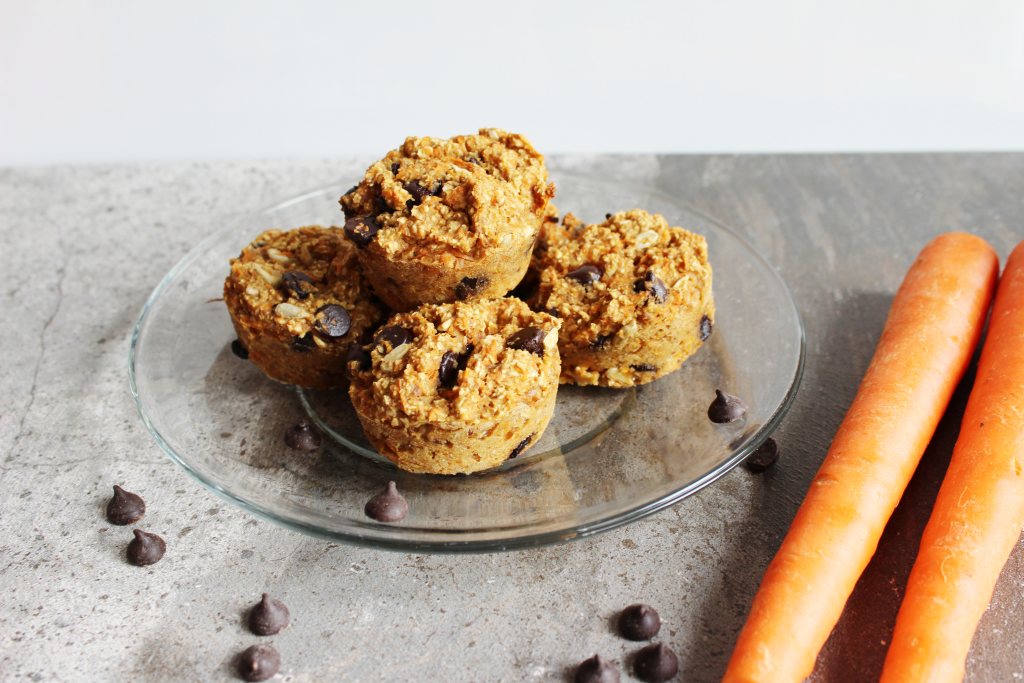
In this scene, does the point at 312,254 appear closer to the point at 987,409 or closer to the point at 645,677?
the point at 645,677

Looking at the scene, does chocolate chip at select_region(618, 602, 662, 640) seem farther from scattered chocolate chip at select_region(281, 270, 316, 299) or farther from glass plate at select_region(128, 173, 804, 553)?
scattered chocolate chip at select_region(281, 270, 316, 299)

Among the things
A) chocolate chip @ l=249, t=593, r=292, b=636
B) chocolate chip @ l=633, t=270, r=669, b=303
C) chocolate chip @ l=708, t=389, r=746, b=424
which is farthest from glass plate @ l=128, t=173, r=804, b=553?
chocolate chip @ l=633, t=270, r=669, b=303

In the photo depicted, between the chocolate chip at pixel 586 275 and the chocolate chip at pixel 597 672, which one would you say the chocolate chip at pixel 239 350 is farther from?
the chocolate chip at pixel 597 672

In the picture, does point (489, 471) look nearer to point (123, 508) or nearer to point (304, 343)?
point (304, 343)

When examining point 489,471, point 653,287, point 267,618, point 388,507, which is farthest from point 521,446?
point 267,618

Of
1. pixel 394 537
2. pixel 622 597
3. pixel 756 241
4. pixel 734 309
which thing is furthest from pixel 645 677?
pixel 756 241

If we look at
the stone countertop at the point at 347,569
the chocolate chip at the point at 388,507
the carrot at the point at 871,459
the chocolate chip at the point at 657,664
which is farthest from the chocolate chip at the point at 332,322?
the carrot at the point at 871,459
